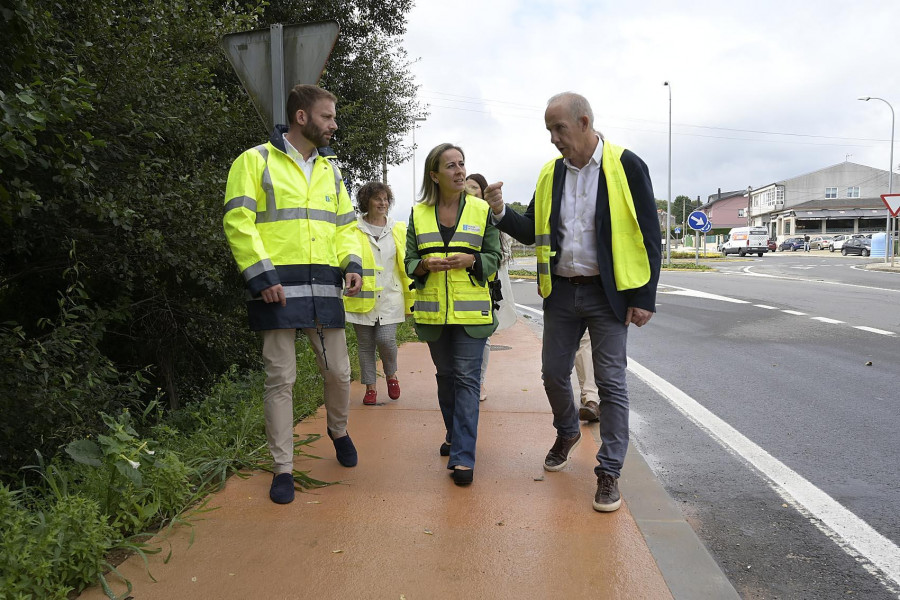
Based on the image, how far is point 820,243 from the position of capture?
63594 mm

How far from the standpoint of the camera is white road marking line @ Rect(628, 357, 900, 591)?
310 centimetres

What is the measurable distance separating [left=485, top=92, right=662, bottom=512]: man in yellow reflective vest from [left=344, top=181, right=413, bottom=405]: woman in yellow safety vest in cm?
221

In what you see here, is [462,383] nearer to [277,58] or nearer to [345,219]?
[345,219]

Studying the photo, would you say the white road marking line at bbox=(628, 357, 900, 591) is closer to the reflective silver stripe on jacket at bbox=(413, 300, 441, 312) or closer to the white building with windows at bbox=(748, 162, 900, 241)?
the reflective silver stripe on jacket at bbox=(413, 300, 441, 312)

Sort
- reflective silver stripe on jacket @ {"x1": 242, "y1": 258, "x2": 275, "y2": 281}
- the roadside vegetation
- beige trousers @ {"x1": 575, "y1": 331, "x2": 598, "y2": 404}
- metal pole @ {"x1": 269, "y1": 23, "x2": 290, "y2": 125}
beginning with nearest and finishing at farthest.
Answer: the roadside vegetation → reflective silver stripe on jacket @ {"x1": 242, "y1": 258, "x2": 275, "y2": 281} → metal pole @ {"x1": 269, "y1": 23, "x2": 290, "y2": 125} → beige trousers @ {"x1": 575, "y1": 331, "x2": 598, "y2": 404}

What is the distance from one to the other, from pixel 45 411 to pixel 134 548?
1746 mm

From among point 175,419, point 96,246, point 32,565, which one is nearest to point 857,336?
point 175,419

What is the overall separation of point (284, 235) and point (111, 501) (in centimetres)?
141

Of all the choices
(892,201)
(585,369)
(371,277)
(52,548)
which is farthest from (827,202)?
(52,548)

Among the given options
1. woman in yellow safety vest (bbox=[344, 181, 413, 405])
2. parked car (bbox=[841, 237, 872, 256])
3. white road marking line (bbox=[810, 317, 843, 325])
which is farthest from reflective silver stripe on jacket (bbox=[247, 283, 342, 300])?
parked car (bbox=[841, 237, 872, 256])

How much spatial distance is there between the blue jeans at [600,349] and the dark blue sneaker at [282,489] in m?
1.43

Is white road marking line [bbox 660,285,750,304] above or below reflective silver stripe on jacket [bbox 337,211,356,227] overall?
below

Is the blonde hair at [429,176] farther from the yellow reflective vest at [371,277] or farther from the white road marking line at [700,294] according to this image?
the white road marking line at [700,294]

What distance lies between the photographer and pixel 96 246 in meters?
5.19
